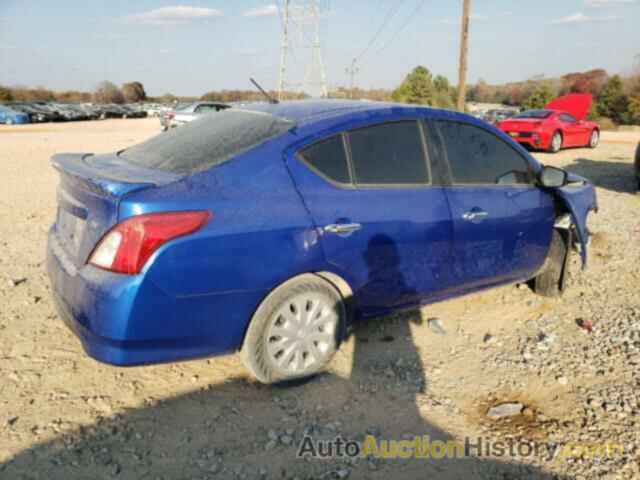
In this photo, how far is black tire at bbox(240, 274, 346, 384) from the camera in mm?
2799

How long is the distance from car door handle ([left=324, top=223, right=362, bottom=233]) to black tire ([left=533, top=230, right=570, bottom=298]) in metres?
2.19

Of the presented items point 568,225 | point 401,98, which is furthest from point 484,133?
point 401,98

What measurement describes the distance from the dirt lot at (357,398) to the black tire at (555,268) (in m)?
0.14

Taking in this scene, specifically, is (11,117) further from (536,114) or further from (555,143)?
(555,143)

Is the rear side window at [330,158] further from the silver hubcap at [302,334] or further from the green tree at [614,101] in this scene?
the green tree at [614,101]

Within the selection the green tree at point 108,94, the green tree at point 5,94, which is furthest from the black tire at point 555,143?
the green tree at point 108,94

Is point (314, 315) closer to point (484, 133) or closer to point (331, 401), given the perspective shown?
point (331, 401)

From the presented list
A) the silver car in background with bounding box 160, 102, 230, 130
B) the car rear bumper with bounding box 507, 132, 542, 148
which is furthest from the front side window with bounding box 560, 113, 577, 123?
the silver car in background with bounding box 160, 102, 230, 130

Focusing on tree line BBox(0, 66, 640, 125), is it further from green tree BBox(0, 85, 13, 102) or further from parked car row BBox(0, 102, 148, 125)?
parked car row BBox(0, 102, 148, 125)

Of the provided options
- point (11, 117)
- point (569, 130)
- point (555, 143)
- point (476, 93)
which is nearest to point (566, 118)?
point (569, 130)

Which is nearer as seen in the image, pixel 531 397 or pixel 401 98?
pixel 531 397

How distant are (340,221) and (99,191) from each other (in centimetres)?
127

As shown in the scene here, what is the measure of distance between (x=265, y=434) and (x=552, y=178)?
2848 millimetres

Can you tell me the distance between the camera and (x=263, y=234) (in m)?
2.67
